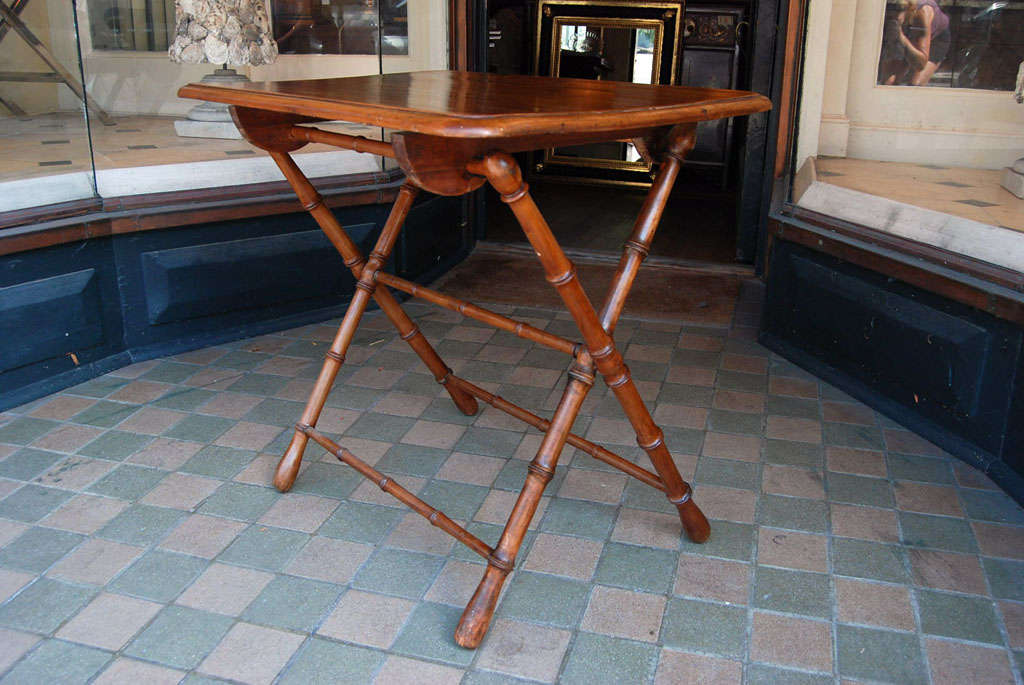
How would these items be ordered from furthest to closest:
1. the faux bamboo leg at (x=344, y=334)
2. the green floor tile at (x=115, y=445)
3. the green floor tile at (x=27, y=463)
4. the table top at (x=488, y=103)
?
1. the green floor tile at (x=115, y=445)
2. the green floor tile at (x=27, y=463)
3. the faux bamboo leg at (x=344, y=334)
4. the table top at (x=488, y=103)

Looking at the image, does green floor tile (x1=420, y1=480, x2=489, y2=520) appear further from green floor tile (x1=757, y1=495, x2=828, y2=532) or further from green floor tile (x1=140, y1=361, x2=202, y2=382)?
green floor tile (x1=140, y1=361, x2=202, y2=382)

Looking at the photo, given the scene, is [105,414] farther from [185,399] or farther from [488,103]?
[488,103]

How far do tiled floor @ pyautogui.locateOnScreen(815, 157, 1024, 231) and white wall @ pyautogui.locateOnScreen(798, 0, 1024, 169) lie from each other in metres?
0.09

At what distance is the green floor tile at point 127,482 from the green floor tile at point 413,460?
2.26ft

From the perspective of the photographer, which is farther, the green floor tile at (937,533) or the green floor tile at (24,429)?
the green floor tile at (24,429)

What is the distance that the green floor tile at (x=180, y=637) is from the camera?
207 cm

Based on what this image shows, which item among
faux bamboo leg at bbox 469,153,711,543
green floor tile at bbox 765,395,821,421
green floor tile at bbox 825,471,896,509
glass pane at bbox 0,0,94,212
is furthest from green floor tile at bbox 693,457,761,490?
Answer: glass pane at bbox 0,0,94,212

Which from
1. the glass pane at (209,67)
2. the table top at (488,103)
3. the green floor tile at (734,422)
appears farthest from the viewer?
the glass pane at (209,67)

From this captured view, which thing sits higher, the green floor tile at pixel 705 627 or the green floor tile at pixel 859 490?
the green floor tile at pixel 859 490

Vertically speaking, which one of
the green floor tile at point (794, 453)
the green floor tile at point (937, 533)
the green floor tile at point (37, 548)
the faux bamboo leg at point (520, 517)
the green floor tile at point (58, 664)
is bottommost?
the green floor tile at point (58, 664)

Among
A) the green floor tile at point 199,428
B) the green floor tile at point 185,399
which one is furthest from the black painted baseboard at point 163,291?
the green floor tile at point 199,428

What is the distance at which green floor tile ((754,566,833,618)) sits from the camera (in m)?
2.26

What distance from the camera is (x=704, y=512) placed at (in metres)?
2.71

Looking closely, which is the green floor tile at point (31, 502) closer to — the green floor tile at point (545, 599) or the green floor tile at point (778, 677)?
the green floor tile at point (545, 599)
